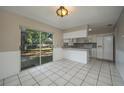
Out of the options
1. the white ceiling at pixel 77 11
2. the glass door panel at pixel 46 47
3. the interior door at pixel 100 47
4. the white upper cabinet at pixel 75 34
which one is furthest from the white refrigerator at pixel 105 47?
the glass door panel at pixel 46 47

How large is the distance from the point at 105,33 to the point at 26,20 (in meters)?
5.33

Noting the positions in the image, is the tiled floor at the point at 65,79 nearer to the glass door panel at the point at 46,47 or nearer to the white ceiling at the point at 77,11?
the glass door panel at the point at 46,47

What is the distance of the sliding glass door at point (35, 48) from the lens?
3.30m

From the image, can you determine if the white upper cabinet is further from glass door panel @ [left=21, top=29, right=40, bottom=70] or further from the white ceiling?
glass door panel @ [left=21, top=29, right=40, bottom=70]

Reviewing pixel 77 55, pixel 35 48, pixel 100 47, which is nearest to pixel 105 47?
pixel 100 47

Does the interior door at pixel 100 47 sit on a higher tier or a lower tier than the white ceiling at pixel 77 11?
lower

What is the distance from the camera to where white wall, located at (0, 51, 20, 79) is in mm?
2460

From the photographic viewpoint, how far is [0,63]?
7.90ft

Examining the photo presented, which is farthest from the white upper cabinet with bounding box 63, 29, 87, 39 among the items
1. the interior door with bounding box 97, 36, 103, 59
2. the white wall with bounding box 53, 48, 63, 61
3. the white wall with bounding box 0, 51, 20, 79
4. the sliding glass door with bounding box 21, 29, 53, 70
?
the white wall with bounding box 0, 51, 20, 79

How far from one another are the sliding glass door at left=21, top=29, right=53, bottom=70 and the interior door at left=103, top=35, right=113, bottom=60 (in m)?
3.77

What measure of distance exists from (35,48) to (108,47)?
15.4 ft

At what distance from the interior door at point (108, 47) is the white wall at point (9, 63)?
5.30 m

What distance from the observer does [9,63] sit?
8.67 ft

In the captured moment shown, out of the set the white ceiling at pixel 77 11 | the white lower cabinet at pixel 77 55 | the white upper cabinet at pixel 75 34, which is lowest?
the white lower cabinet at pixel 77 55
